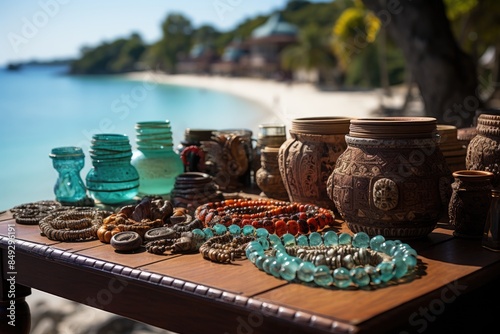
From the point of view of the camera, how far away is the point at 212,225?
2066 millimetres

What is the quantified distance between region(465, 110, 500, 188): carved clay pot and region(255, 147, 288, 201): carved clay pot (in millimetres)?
813

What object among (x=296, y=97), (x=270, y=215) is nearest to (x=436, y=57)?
(x=270, y=215)

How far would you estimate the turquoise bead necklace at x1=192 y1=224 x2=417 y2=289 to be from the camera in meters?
1.51

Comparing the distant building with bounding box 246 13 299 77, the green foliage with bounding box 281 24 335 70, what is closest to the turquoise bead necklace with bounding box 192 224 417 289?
the green foliage with bounding box 281 24 335 70

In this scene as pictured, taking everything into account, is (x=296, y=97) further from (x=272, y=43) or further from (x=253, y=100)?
(x=272, y=43)

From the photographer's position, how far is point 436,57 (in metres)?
4.93

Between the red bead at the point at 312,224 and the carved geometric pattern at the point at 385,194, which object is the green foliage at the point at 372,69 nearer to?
the red bead at the point at 312,224

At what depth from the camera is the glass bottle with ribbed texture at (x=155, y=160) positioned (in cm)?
266

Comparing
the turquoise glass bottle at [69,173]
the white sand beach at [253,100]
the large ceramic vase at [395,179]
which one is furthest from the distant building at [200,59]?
the large ceramic vase at [395,179]

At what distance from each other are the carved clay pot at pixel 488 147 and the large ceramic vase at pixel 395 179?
0.25 metres

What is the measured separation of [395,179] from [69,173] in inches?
53.3

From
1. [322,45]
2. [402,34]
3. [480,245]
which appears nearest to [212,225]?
[480,245]

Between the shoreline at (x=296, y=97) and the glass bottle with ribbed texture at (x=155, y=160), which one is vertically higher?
the glass bottle with ribbed texture at (x=155, y=160)

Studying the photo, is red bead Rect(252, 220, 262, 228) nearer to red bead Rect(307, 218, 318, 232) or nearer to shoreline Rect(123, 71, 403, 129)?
red bead Rect(307, 218, 318, 232)
